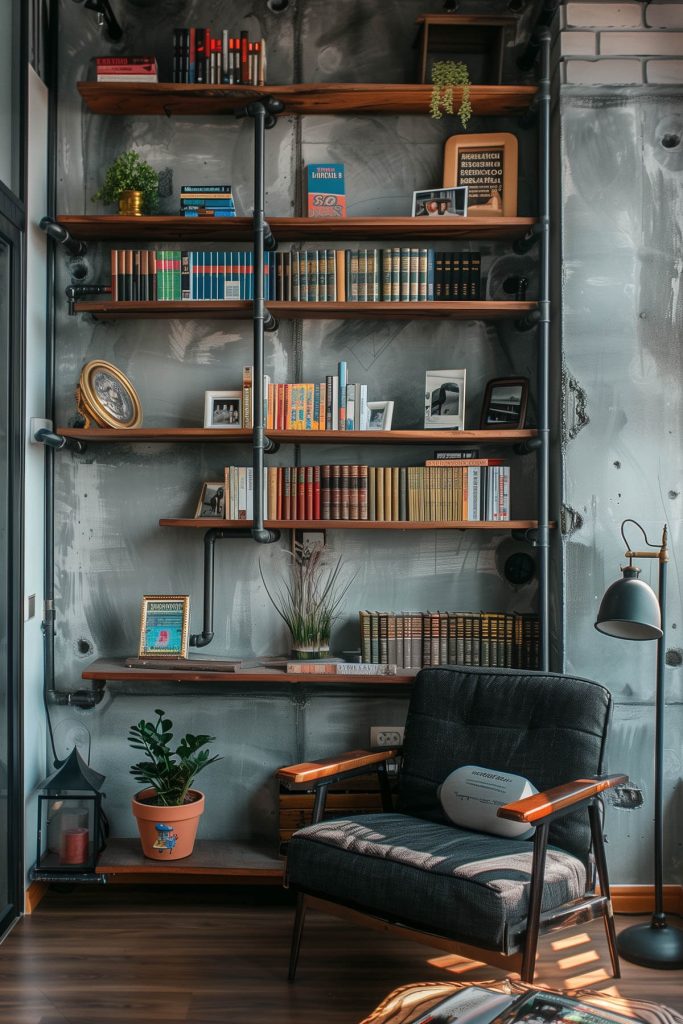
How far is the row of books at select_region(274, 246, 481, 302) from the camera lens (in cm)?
333

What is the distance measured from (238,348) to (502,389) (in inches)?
40.3

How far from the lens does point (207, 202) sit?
10.9 feet

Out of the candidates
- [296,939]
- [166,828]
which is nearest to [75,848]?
[166,828]

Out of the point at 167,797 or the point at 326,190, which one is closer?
the point at 167,797

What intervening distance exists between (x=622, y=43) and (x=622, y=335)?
1.03 meters

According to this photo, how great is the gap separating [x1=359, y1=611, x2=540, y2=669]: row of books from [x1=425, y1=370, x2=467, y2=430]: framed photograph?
0.70 meters

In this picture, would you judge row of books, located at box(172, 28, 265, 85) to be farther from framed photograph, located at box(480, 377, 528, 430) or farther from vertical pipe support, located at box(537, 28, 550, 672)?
framed photograph, located at box(480, 377, 528, 430)

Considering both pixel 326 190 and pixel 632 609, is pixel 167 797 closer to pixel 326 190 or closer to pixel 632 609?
pixel 632 609

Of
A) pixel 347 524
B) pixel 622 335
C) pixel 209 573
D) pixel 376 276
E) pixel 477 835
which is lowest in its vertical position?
pixel 477 835

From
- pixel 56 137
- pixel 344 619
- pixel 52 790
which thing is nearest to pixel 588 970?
pixel 344 619

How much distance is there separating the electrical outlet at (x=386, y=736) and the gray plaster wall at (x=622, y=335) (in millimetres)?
821

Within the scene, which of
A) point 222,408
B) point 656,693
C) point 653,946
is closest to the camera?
point 653,946

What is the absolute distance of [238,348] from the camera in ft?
11.6

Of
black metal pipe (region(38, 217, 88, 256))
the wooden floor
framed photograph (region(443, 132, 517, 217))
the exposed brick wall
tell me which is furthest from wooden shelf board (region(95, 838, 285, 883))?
the exposed brick wall
